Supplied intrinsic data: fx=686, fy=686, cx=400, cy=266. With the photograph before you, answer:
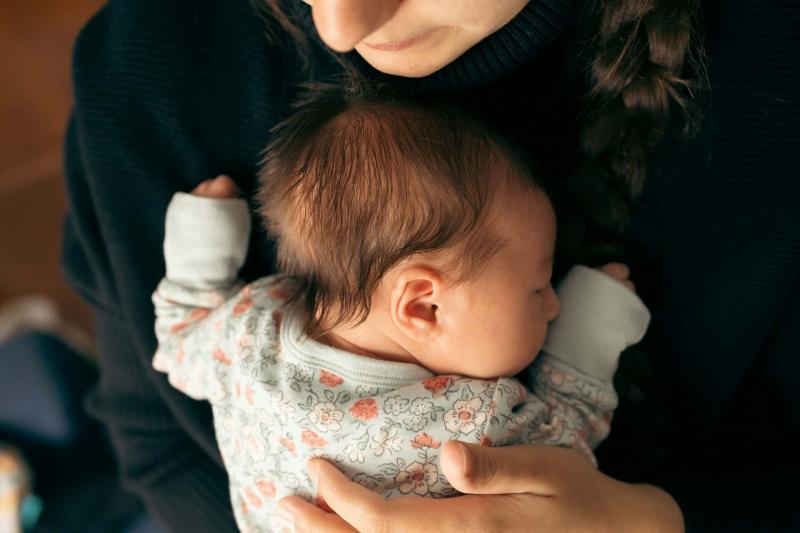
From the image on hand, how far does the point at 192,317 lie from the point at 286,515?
30 centimetres

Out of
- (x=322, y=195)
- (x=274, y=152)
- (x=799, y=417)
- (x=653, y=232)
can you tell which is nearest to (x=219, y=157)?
(x=274, y=152)

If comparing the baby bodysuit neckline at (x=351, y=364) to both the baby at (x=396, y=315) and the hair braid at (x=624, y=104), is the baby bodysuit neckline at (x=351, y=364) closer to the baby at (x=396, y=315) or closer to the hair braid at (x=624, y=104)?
the baby at (x=396, y=315)

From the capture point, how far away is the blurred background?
156 centimetres

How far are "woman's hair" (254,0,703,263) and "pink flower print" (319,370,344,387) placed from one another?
1.13 feet

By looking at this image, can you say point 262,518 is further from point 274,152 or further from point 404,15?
point 404,15

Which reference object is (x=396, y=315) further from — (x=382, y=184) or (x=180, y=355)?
(x=180, y=355)

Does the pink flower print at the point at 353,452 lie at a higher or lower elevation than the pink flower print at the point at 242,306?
lower

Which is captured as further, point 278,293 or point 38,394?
point 38,394

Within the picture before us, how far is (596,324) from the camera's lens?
857 millimetres

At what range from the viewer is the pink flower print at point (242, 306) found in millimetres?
899

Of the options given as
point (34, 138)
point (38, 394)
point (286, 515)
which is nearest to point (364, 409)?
point (286, 515)

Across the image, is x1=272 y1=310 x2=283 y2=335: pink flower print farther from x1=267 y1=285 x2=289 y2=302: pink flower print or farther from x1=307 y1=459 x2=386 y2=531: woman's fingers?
x1=307 y1=459 x2=386 y2=531: woman's fingers

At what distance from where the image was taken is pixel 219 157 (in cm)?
93

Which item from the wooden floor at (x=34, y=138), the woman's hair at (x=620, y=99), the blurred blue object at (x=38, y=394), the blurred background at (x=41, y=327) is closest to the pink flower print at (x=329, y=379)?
the woman's hair at (x=620, y=99)
